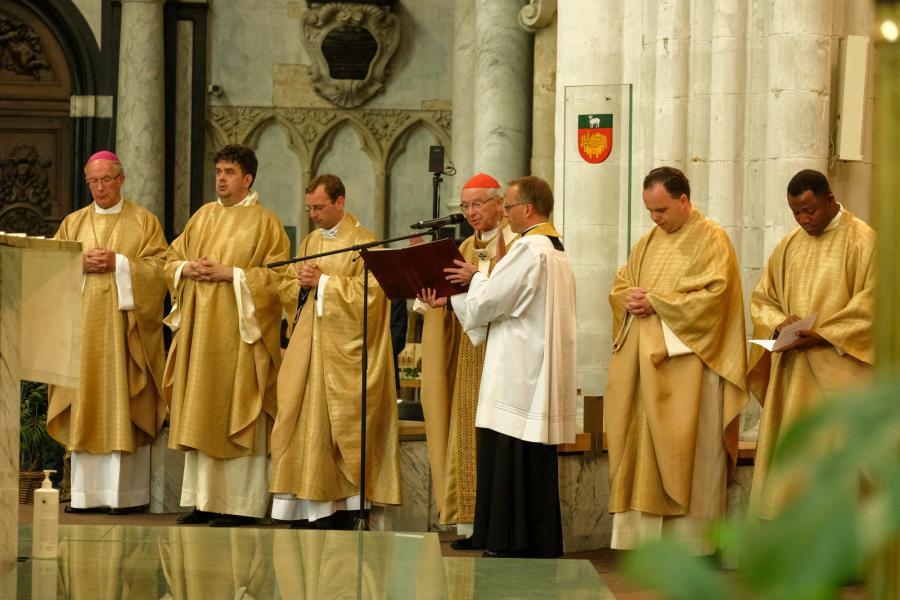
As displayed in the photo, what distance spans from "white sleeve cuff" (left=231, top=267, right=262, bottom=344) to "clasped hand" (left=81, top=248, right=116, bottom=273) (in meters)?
0.75

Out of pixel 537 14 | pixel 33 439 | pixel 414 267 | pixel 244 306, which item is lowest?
pixel 33 439

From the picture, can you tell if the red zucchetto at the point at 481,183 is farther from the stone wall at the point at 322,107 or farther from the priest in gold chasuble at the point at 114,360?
the stone wall at the point at 322,107

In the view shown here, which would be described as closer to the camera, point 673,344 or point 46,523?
point 46,523

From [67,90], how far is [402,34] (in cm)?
309

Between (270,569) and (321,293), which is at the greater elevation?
(321,293)

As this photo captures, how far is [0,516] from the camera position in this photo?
13.5ft

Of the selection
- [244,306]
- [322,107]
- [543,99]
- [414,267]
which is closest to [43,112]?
[322,107]

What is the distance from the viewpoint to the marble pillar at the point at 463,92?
11461mm

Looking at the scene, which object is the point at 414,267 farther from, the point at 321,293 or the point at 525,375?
the point at 321,293

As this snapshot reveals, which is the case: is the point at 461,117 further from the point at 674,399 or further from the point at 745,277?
the point at 674,399

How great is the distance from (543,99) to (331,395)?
13.5ft

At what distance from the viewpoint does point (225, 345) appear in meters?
7.48

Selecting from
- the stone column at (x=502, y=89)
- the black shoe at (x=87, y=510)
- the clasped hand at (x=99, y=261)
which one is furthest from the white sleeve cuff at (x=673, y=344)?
the stone column at (x=502, y=89)

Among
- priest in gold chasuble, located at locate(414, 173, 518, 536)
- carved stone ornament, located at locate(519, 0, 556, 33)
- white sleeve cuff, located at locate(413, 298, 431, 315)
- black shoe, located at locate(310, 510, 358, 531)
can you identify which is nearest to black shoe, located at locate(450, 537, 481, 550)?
priest in gold chasuble, located at locate(414, 173, 518, 536)
